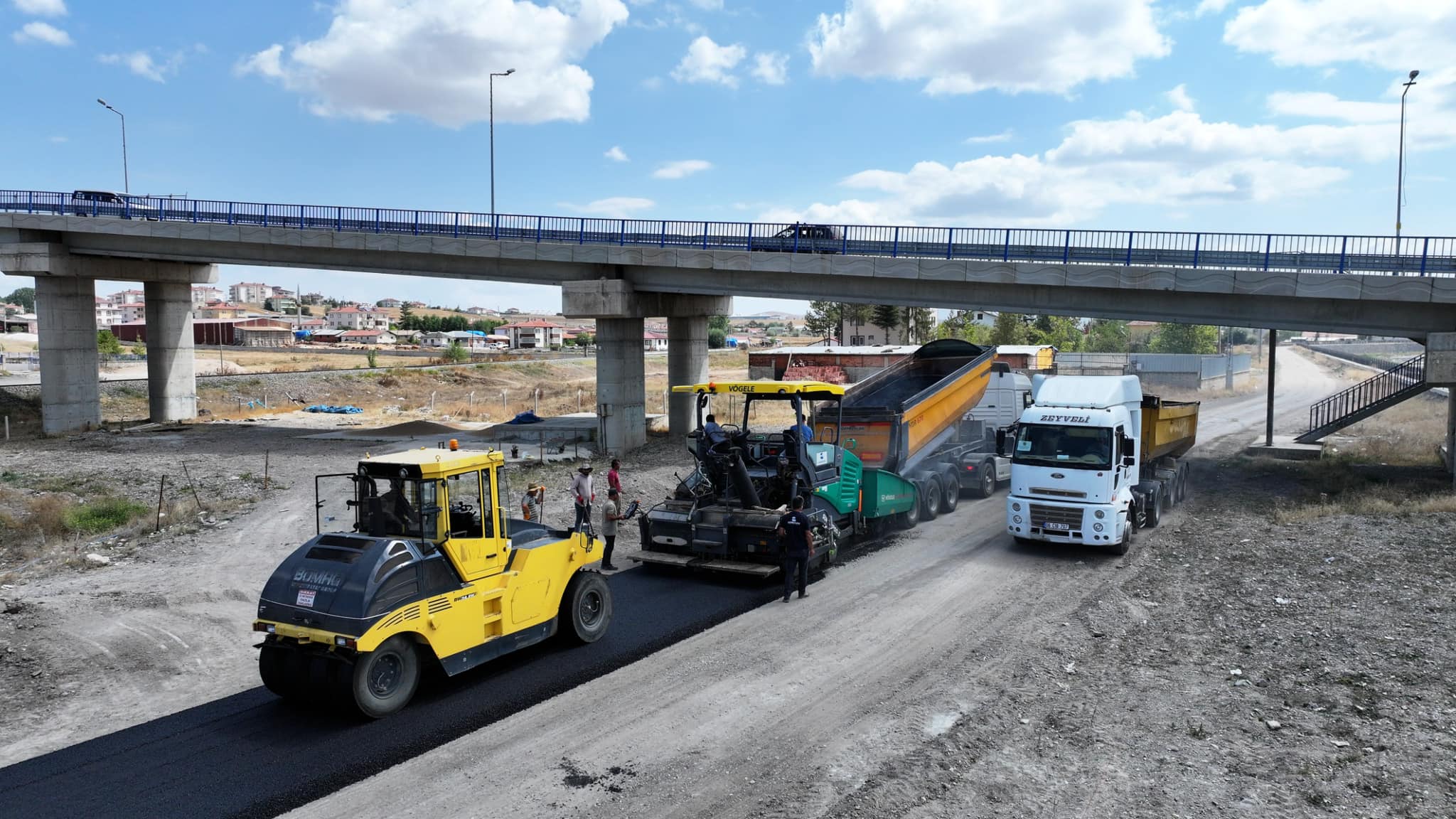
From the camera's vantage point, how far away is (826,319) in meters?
68.8

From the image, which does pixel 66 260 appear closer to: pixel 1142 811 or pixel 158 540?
pixel 158 540

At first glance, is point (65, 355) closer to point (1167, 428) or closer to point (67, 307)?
point (67, 307)

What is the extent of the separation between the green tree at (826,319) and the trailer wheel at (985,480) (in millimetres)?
44734

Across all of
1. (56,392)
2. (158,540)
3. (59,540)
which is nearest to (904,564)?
(158,540)

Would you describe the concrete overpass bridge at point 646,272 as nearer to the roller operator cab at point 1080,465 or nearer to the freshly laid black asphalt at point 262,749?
the roller operator cab at point 1080,465

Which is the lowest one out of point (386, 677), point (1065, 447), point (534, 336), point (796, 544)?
point (386, 677)

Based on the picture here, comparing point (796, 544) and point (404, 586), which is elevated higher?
point (404, 586)

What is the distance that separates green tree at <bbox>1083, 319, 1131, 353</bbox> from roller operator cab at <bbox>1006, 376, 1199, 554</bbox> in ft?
209

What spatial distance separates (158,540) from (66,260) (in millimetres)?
22447

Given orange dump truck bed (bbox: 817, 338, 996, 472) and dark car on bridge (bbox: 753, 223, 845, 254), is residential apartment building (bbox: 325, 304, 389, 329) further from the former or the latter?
orange dump truck bed (bbox: 817, 338, 996, 472)

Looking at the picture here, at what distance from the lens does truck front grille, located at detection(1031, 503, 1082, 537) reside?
14.3 m

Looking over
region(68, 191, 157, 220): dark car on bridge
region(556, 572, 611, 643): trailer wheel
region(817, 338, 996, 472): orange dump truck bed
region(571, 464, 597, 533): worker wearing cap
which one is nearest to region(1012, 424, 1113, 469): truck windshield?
region(817, 338, 996, 472): orange dump truck bed

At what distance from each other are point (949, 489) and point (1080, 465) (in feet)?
13.5

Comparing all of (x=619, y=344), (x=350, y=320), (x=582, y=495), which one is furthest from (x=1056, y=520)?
(x=350, y=320)
